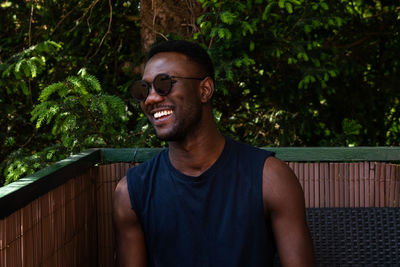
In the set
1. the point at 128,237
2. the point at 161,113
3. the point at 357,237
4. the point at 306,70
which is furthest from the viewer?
the point at 306,70

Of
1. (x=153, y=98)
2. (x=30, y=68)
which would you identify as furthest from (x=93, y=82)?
(x=153, y=98)

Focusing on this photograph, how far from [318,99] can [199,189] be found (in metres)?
4.09

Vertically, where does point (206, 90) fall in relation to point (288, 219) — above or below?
above

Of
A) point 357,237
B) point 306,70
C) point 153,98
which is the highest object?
point 306,70

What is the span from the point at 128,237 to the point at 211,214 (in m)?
0.42

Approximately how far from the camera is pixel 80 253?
249 centimetres

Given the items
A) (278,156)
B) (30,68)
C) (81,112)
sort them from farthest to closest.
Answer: (30,68)
(81,112)
(278,156)

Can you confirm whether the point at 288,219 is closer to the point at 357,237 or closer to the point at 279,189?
the point at 279,189

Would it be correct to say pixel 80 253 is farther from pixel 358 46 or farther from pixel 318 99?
pixel 358 46

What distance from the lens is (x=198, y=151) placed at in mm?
2141

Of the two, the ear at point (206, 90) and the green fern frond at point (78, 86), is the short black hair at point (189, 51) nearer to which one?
the ear at point (206, 90)

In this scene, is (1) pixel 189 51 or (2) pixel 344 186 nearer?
(1) pixel 189 51

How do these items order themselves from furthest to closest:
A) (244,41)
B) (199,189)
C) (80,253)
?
(244,41), (80,253), (199,189)

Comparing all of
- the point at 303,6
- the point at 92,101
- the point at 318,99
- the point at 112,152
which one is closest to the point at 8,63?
the point at 92,101
